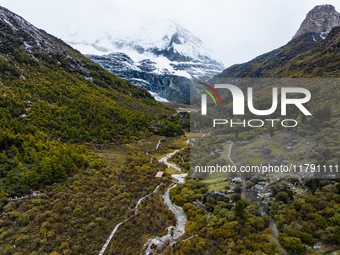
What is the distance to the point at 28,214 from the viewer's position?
1053 inches

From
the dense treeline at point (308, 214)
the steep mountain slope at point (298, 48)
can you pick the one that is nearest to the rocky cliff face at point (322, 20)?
the steep mountain slope at point (298, 48)

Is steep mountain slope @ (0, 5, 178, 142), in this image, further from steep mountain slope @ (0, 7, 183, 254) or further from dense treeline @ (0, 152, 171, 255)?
dense treeline @ (0, 152, 171, 255)

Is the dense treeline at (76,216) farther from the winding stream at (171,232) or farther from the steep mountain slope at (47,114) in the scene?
the steep mountain slope at (47,114)

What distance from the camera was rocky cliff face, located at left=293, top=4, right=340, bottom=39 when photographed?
181 meters

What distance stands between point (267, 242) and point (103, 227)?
74.3 ft

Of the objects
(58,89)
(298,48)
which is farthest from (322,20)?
(58,89)

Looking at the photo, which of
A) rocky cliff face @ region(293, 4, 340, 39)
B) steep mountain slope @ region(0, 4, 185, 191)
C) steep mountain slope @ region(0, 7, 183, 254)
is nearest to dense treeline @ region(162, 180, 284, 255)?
steep mountain slope @ region(0, 7, 183, 254)

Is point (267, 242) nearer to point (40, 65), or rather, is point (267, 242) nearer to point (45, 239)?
point (45, 239)

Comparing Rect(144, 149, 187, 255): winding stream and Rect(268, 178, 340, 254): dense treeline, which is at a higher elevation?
Rect(268, 178, 340, 254): dense treeline

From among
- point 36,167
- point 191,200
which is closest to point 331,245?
point 191,200

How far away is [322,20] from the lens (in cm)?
18788

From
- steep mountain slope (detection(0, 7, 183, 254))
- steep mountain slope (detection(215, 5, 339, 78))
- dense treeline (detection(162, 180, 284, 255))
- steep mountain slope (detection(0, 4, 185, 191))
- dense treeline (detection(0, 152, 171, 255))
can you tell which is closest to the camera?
dense treeline (detection(162, 180, 284, 255))

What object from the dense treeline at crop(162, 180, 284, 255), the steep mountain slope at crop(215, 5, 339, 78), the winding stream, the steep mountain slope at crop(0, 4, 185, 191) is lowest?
the winding stream

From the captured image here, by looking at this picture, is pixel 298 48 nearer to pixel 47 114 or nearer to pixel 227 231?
pixel 227 231
